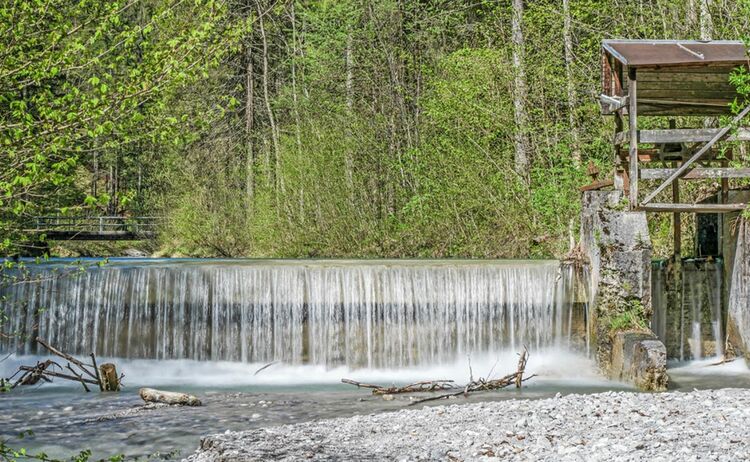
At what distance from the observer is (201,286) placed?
13609mm

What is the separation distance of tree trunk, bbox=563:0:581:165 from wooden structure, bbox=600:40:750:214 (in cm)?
375

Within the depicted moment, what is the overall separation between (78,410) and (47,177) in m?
5.07

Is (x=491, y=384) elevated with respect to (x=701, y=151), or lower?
lower

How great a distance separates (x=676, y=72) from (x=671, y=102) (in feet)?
2.43

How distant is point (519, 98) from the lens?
19031mm

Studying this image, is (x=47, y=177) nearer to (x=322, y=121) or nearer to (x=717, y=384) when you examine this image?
(x=717, y=384)

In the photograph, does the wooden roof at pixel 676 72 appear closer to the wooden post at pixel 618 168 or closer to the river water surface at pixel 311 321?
the wooden post at pixel 618 168

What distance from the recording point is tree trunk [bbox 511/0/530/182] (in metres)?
19.0

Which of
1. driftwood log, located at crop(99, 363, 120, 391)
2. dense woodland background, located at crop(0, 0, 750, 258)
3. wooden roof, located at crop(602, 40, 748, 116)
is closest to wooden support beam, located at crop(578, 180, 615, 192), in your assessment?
wooden roof, located at crop(602, 40, 748, 116)

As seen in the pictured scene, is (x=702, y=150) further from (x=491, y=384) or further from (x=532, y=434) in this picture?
(x=532, y=434)

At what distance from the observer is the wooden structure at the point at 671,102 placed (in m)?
11.5

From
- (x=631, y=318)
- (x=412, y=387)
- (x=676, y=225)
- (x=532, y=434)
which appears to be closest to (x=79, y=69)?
(x=532, y=434)

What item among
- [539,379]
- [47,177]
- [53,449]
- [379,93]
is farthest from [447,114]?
[47,177]

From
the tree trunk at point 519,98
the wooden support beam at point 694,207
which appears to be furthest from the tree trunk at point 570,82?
the wooden support beam at point 694,207
